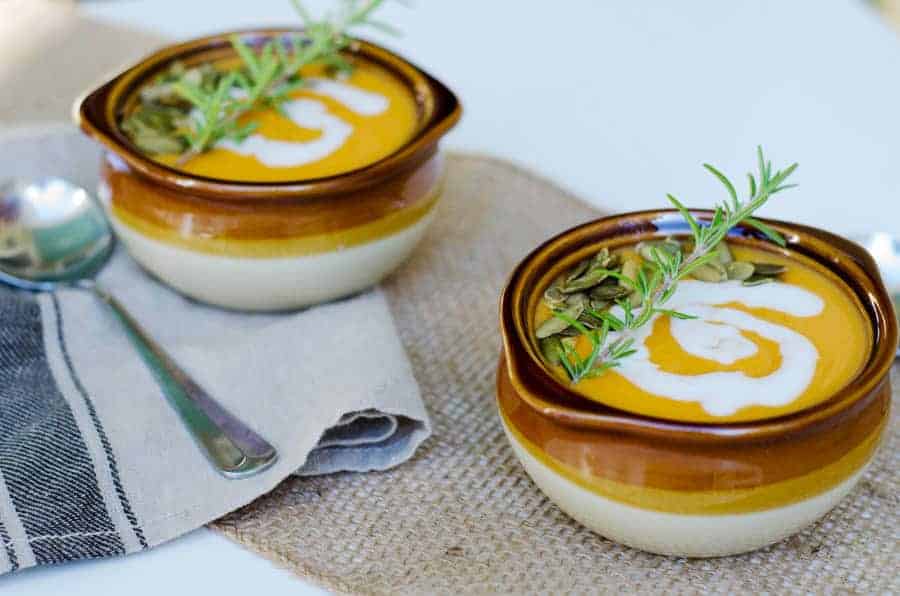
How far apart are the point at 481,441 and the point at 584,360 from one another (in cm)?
18

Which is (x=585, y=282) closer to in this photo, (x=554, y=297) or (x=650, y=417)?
(x=554, y=297)

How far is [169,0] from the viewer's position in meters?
1.64

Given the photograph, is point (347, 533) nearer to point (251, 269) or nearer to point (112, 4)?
point (251, 269)

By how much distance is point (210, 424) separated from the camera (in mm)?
936

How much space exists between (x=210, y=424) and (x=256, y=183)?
0.65 feet

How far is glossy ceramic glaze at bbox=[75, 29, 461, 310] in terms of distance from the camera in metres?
1.01

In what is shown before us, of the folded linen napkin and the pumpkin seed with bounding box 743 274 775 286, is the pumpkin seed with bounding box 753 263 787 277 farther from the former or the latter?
the folded linen napkin

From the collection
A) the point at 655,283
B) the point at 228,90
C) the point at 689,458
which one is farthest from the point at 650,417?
the point at 228,90

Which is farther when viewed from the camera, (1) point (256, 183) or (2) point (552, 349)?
(1) point (256, 183)

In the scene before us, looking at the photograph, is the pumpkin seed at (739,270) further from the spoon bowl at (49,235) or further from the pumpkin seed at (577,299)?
the spoon bowl at (49,235)

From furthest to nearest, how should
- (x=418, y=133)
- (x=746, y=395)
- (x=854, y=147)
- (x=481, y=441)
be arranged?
1. (x=854, y=147)
2. (x=418, y=133)
3. (x=481, y=441)
4. (x=746, y=395)

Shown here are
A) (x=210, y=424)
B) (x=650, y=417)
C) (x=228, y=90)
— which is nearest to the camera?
(x=650, y=417)

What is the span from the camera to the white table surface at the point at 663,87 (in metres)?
1.30

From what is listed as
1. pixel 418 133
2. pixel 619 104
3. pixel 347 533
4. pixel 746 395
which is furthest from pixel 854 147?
pixel 347 533
